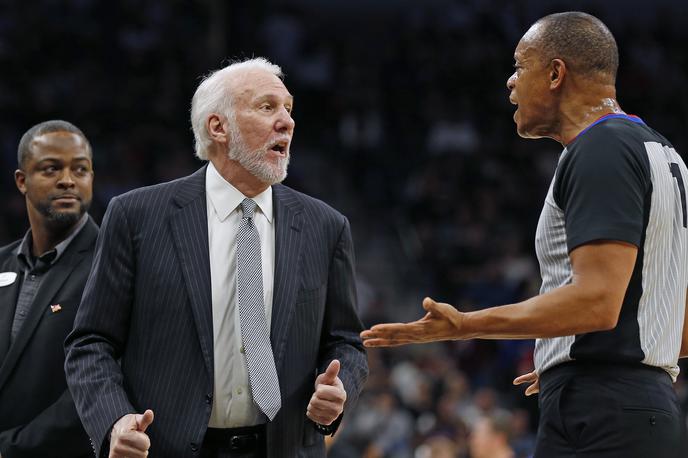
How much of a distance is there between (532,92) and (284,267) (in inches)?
43.1

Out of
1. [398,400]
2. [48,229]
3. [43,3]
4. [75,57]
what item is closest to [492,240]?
[398,400]

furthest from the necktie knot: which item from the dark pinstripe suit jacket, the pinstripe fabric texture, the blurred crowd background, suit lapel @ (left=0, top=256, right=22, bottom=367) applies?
the blurred crowd background

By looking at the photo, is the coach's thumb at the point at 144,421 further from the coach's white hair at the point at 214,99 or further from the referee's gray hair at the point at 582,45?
the referee's gray hair at the point at 582,45

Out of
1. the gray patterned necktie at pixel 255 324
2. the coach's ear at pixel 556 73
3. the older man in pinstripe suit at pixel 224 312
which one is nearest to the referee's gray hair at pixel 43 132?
the older man in pinstripe suit at pixel 224 312

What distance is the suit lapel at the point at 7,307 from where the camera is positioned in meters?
4.07

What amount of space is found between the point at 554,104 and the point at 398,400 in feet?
23.7

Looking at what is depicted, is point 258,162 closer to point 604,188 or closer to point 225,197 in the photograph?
point 225,197

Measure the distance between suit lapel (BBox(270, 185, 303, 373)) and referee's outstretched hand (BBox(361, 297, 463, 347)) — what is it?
75 centimetres

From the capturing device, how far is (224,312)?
353 centimetres

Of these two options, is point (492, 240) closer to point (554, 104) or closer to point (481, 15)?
point (481, 15)

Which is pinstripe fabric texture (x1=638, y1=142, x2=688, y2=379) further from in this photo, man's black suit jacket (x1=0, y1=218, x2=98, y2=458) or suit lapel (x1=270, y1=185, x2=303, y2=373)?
man's black suit jacket (x1=0, y1=218, x2=98, y2=458)

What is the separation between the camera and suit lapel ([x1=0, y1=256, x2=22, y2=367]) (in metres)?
4.07

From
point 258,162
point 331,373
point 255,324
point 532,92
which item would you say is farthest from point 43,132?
point 532,92

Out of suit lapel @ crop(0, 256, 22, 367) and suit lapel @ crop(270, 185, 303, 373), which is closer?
suit lapel @ crop(270, 185, 303, 373)
